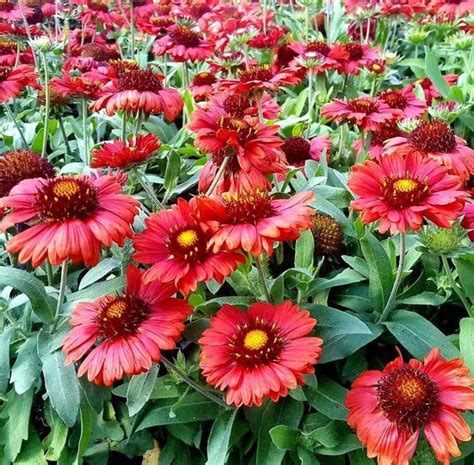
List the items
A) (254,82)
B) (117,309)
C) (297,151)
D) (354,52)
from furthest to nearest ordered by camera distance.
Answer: (354,52) → (297,151) → (254,82) → (117,309)

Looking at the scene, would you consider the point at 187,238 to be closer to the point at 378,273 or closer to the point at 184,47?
the point at 378,273

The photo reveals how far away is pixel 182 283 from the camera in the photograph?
1.04 metres

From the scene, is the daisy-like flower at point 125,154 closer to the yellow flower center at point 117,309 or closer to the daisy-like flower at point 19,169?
the daisy-like flower at point 19,169

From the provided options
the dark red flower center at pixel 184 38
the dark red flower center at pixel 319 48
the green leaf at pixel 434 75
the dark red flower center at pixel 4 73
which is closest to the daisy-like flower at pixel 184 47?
the dark red flower center at pixel 184 38

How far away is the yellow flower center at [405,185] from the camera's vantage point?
3.62ft

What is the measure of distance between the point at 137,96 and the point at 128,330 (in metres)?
0.70

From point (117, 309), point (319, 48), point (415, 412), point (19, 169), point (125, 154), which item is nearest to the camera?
point (415, 412)

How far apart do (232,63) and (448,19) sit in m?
1.10

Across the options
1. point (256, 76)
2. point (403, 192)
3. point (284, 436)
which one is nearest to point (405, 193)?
point (403, 192)

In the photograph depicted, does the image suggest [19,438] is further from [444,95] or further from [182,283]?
[444,95]

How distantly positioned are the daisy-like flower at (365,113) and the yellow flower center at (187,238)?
741 mm

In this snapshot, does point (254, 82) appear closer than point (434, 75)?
Yes

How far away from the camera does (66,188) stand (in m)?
1.09

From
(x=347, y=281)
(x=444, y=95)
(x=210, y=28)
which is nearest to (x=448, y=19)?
(x=444, y=95)
